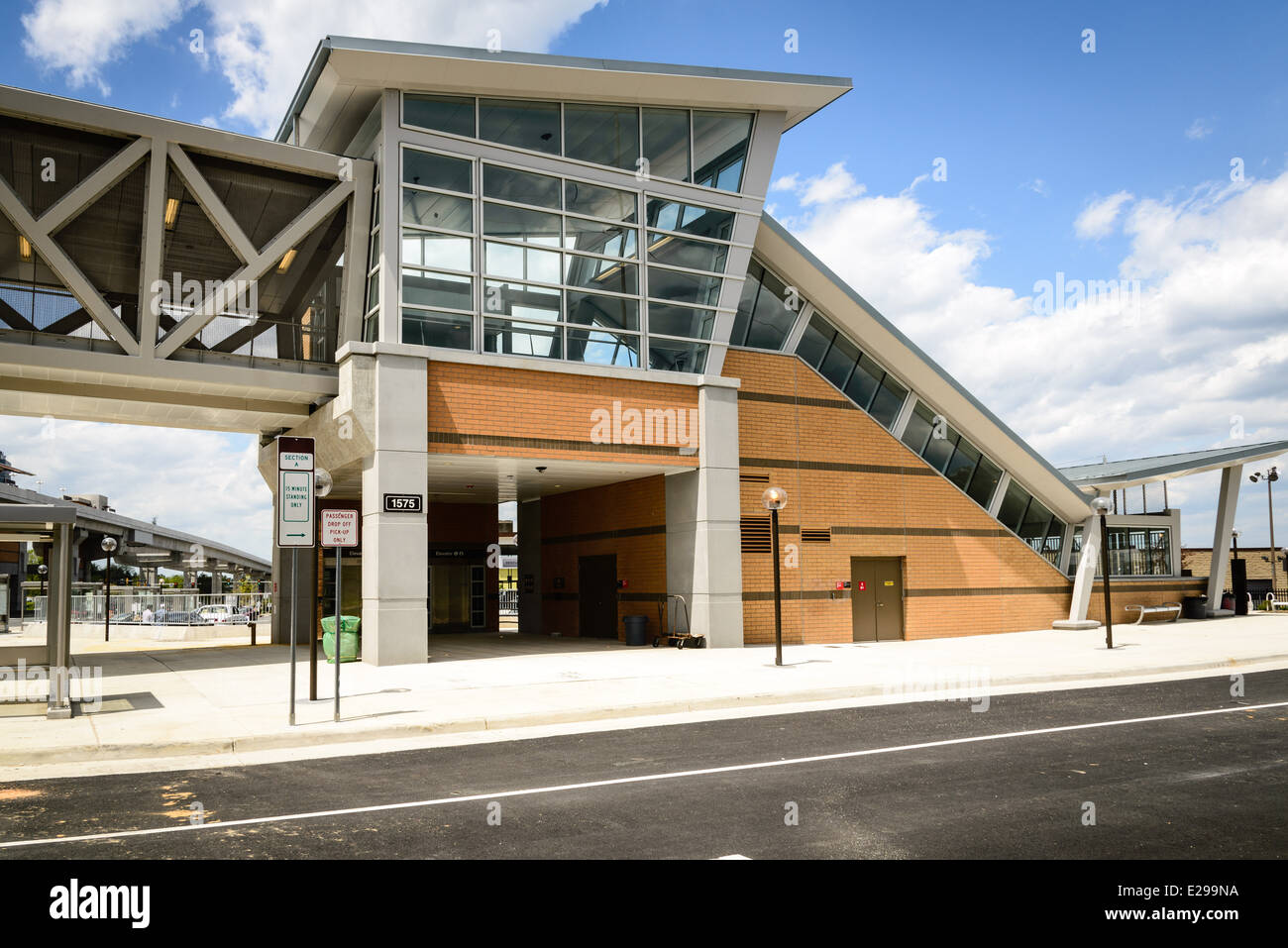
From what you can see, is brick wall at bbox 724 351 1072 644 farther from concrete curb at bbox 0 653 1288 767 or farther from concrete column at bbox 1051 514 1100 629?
concrete curb at bbox 0 653 1288 767

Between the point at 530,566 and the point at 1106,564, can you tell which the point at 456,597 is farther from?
the point at 1106,564

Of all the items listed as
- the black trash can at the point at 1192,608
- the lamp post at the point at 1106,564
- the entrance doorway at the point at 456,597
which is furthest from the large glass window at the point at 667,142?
the black trash can at the point at 1192,608

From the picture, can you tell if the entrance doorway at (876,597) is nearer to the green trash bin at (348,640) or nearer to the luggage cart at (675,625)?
the luggage cart at (675,625)

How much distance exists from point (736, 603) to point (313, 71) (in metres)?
14.1

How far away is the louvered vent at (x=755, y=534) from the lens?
75.7ft

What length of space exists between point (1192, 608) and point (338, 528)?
29509 millimetres

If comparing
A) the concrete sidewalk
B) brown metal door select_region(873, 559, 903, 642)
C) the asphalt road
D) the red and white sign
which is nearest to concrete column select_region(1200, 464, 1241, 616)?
the concrete sidewalk

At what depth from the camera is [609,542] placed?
2602 centimetres

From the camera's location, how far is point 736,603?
2191 centimetres

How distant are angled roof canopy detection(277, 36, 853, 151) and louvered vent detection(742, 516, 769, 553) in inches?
380

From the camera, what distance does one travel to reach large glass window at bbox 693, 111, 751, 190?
22.6 meters
